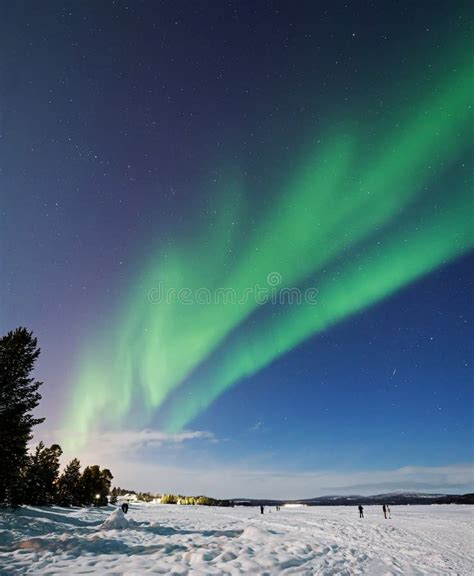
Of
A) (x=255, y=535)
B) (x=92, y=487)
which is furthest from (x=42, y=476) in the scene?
(x=255, y=535)

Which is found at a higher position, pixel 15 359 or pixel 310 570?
pixel 15 359

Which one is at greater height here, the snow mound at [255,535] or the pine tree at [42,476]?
the pine tree at [42,476]

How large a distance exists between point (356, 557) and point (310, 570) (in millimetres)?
4342

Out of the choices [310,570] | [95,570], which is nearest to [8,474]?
[95,570]

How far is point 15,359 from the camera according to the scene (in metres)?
22.3

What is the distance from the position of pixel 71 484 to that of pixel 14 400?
30.4 metres

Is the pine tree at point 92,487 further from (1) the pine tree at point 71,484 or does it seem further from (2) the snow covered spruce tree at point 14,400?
(2) the snow covered spruce tree at point 14,400

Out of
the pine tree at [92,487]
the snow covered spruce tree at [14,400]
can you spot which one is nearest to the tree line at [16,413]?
the snow covered spruce tree at [14,400]

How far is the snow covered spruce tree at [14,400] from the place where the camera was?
20234mm

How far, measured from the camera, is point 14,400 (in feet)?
72.2

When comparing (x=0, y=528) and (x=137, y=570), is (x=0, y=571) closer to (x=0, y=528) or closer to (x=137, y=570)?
(x=137, y=570)

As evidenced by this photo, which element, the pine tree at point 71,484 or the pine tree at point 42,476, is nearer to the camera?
the pine tree at point 42,476

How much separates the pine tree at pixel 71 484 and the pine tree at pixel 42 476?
1249mm

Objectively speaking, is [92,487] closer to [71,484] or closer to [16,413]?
[71,484]
